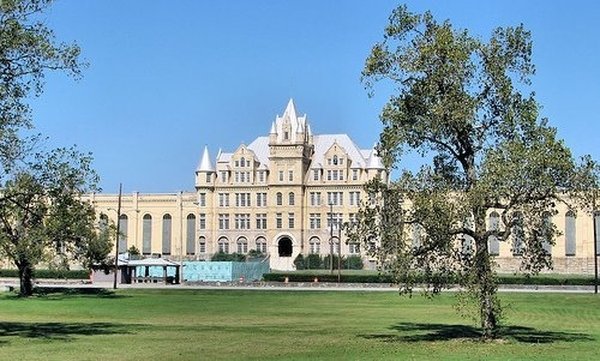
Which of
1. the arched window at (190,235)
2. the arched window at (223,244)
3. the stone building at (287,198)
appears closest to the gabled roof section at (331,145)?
the stone building at (287,198)

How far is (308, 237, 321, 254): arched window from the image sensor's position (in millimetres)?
140125

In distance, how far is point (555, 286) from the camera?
85188 millimetres

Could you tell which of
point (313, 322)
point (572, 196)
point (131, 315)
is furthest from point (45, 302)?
point (572, 196)

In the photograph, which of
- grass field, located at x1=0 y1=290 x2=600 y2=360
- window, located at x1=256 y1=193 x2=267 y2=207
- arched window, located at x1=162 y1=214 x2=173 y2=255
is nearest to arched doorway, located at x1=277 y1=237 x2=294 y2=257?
window, located at x1=256 y1=193 x2=267 y2=207

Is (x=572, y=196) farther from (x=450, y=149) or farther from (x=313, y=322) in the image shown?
(x=313, y=322)

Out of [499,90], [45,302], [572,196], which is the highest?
[499,90]

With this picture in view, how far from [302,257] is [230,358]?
112 meters

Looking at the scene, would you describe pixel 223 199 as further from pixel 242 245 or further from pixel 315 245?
pixel 315 245

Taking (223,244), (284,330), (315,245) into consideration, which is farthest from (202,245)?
(284,330)

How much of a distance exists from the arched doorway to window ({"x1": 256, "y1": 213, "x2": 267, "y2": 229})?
3.58 meters

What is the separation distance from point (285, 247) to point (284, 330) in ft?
353

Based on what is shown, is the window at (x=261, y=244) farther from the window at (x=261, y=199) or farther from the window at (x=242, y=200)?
the window at (x=242, y=200)

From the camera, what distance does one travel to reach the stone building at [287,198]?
137000mm

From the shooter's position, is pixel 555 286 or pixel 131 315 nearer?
pixel 131 315
